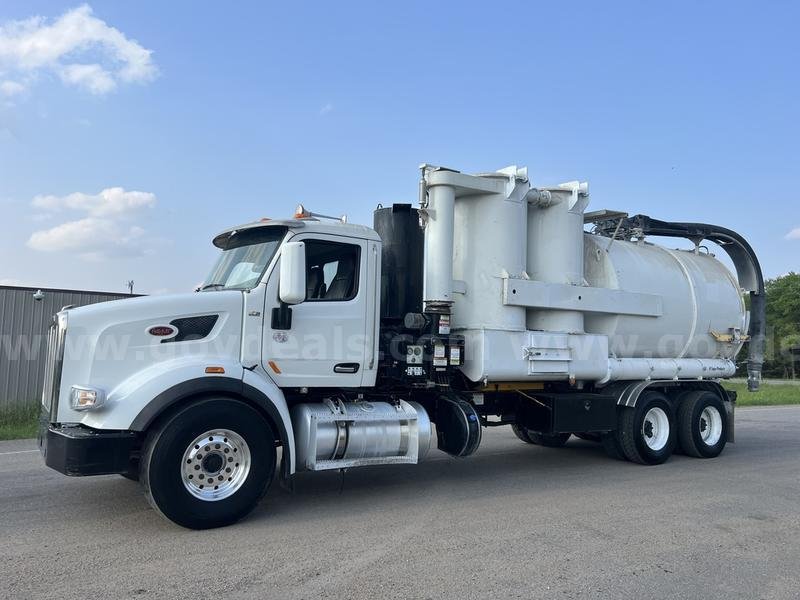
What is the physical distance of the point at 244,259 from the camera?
7.02 m

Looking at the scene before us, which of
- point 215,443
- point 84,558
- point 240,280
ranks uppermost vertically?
point 240,280

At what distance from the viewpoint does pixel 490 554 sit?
523 centimetres

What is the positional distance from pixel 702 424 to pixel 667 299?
86.0 inches

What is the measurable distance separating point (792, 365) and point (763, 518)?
61068 mm

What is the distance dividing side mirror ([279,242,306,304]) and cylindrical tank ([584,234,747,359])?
183 inches

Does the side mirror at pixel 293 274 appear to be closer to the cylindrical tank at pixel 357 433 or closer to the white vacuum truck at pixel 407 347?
the white vacuum truck at pixel 407 347

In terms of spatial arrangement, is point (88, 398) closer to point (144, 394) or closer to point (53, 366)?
point (144, 394)

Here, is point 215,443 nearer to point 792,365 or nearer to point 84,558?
point 84,558

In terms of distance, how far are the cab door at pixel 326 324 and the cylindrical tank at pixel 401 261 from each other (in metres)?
0.85

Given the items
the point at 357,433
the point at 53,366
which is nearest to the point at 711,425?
the point at 357,433

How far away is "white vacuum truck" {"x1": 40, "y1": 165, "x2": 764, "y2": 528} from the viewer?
5.93 meters

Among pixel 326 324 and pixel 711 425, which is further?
pixel 711 425

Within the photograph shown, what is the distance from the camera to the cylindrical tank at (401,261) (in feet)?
26.4

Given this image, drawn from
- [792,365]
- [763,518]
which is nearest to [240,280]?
[763,518]
